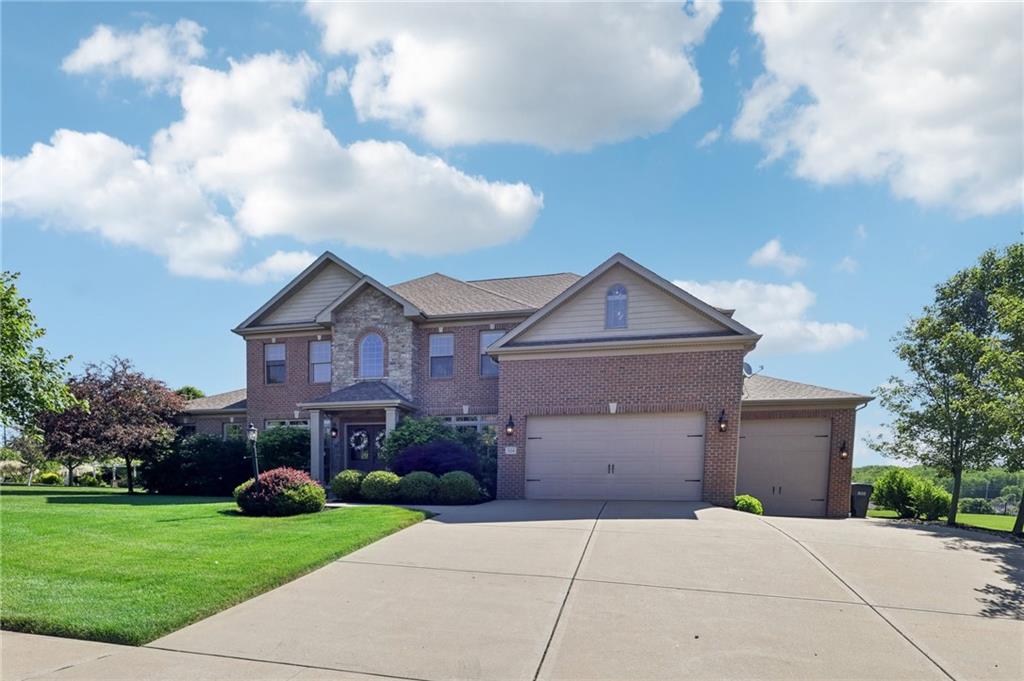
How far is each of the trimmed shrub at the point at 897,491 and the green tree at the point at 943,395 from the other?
1.88 meters

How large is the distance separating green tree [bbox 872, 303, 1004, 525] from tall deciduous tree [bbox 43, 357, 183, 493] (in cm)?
2387

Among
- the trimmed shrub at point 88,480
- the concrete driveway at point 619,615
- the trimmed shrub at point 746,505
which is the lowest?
the trimmed shrub at point 88,480

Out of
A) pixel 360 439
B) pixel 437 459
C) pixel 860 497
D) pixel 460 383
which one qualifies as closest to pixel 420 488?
pixel 437 459

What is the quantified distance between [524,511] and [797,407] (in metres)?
9.13

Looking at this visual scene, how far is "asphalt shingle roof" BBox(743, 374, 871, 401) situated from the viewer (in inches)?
634

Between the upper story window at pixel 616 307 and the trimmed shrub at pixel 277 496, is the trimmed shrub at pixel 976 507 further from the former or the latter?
the trimmed shrub at pixel 277 496

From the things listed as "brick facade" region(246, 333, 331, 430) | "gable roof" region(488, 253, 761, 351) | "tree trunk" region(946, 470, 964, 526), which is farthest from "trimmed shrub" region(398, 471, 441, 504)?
"tree trunk" region(946, 470, 964, 526)

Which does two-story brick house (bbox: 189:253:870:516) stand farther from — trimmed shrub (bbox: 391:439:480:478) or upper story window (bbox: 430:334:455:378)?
trimmed shrub (bbox: 391:439:480:478)

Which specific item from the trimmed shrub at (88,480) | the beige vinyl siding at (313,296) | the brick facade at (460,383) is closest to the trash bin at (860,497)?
the brick facade at (460,383)

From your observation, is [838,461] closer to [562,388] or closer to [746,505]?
[746,505]

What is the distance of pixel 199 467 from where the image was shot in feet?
62.0

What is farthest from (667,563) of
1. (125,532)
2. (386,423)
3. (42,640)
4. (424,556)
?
(386,423)

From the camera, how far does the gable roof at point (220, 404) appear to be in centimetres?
2167

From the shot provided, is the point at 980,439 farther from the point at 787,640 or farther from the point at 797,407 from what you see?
the point at 787,640
